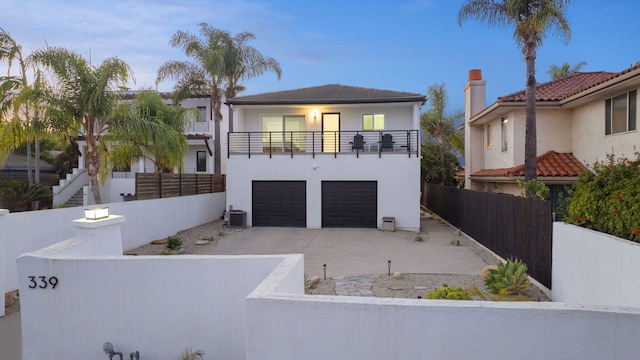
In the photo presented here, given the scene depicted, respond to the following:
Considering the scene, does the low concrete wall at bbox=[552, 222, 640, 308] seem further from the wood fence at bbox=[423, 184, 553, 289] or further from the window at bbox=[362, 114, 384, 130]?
the window at bbox=[362, 114, 384, 130]

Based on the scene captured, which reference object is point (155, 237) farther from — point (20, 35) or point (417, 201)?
point (417, 201)

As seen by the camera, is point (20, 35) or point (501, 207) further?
point (20, 35)

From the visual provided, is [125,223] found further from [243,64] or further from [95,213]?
[243,64]

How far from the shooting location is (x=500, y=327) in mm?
3289

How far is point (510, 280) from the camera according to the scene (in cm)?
750

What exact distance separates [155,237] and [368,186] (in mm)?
A: 9297

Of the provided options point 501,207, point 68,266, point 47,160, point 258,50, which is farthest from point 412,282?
point 47,160

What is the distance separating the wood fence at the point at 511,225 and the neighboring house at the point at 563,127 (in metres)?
1.88

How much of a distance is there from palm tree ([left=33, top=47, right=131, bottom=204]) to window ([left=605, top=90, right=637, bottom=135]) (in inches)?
637

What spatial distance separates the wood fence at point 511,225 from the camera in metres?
7.98

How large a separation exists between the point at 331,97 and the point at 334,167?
4.51 m

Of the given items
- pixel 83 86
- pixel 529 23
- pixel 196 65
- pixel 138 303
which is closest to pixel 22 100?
pixel 83 86

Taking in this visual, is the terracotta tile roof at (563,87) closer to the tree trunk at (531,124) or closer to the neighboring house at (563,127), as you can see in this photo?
the neighboring house at (563,127)

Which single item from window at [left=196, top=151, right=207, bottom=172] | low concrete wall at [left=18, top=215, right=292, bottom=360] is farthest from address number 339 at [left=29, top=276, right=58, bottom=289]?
window at [left=196, top=151, right=207, bottom=172]
